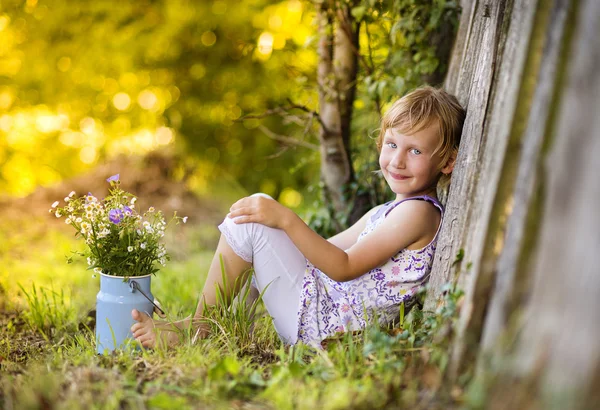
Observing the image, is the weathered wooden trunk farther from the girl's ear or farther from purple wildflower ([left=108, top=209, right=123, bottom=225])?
purple wildflower ([left=108, top=209, right=123, bottom=225])

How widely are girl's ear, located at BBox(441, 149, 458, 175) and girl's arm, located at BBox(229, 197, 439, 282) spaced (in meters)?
0.18

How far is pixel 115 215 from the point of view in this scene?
235 cm

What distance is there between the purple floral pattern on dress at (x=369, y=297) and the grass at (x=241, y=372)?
11 centimetres

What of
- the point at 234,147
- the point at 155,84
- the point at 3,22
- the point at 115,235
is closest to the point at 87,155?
the point at 155,84

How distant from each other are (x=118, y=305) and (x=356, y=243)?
977 millimetres

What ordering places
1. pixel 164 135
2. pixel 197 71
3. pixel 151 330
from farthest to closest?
pixel 164 135 < pixel 197 71 < pixel 151 330

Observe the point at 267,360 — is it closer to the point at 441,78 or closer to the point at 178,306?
the point at 178,306

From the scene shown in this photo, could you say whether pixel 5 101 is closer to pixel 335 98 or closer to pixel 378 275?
pixel 335 98

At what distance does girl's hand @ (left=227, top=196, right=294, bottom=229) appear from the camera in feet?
7.75

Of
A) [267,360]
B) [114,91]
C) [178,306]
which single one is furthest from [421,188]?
[114,91]

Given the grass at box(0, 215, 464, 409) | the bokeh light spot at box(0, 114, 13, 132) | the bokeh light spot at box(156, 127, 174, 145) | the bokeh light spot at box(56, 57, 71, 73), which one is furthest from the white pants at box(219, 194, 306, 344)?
the bokeh light spot at box(0, 114, 13, 132)

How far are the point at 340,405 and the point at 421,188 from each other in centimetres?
118

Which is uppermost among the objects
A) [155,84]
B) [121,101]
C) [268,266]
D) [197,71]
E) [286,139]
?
[197,71]

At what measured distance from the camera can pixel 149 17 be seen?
22.3 ft
